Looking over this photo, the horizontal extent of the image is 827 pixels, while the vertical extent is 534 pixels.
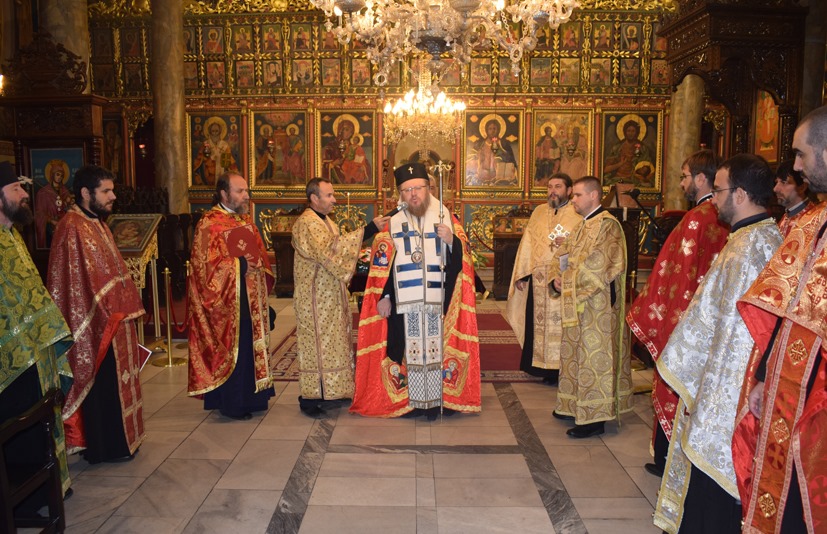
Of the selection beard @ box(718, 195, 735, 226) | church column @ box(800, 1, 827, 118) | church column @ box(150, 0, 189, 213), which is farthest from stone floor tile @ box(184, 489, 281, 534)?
church column @ box(150, 0, 189, 213)

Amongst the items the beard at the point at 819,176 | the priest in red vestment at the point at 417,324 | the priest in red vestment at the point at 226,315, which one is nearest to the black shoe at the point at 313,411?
the priest in red vestment at the point at 417,324

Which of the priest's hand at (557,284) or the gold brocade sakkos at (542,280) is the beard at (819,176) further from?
the gold brocade sakkos at (542,280)

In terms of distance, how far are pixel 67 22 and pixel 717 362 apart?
900cm

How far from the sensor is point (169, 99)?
37.8 ft

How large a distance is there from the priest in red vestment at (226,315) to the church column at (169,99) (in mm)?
7295

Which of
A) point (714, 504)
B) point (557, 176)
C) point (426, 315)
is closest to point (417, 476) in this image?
point (426, 315)

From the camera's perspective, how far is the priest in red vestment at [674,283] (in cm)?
377

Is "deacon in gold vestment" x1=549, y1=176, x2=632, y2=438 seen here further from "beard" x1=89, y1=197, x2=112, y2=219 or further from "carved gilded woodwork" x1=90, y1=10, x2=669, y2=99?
"carved gilded woodwork" x1=90, y1=10, x2=669, y2=99

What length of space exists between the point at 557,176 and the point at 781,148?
2707mm

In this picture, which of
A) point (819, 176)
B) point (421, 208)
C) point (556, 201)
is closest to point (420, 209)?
point (421, 208)

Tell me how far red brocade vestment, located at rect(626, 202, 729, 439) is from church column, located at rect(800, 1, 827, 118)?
4486 millimetres

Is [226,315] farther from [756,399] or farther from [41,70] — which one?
[41,70]

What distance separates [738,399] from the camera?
2.55 metres

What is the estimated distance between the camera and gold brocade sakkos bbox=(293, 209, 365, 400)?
16.8ft
